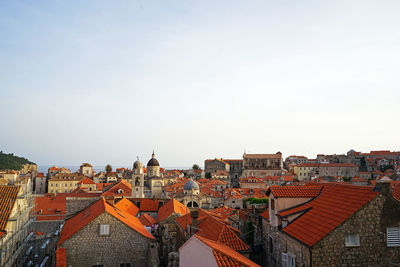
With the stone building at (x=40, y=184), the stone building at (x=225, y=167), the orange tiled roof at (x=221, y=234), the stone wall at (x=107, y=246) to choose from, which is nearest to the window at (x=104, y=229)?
the stone wall at (x=107, y=246)

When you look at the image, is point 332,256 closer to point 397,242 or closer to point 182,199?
point 397,242

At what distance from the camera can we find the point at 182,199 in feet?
185

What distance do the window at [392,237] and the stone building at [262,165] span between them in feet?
395

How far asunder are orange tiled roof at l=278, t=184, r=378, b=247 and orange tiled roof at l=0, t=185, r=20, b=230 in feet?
66.1

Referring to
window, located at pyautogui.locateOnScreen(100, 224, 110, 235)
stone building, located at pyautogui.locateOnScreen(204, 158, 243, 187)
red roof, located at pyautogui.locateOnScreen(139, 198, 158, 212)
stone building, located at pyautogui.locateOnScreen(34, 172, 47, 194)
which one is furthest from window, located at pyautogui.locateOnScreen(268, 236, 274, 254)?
stone building, located at pyautogui.locateOnScreen(204, 158, 243, 187)

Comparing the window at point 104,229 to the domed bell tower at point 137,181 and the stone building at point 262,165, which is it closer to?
the domed bell tower at point 137,181

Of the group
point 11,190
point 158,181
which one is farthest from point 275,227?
point 158,181

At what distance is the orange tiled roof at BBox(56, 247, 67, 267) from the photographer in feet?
54.6

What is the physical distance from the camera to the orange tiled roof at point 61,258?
54.6ft

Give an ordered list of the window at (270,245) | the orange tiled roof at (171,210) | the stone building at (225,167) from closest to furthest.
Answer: the window at (270,245), the orange tiled roof at (171,210), the stone building at (225,167)

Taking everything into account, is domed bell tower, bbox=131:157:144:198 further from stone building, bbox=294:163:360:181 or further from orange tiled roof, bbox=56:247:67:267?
stone building, bbox=294:163:360:181

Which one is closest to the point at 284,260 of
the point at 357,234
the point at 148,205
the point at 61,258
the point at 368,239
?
the point at 357,234

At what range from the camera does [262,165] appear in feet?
440

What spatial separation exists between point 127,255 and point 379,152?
159m
